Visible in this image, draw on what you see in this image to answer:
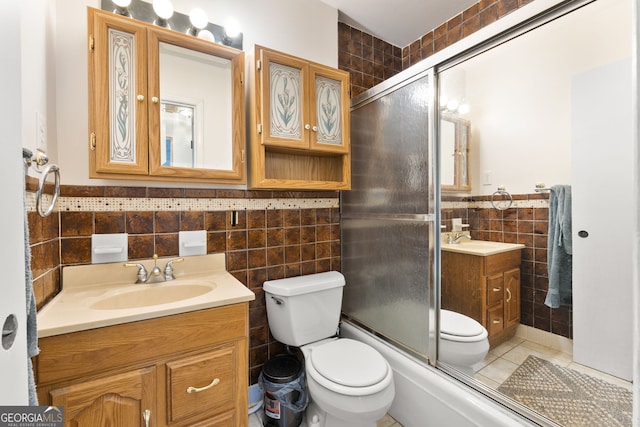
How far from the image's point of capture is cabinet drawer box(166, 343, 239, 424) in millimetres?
1000

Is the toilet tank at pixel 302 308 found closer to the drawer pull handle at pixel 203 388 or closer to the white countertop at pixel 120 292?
the white countertop at pixel 120 292

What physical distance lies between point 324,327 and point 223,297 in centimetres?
77

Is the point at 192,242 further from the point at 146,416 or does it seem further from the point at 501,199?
the point at 501,199

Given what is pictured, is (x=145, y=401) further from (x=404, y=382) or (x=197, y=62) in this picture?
(x=197, y=62)

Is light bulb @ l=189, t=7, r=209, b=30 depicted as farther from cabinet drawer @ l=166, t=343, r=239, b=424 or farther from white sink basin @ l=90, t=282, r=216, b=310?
cabinet drawer @ l=166, t=343, r=239, b=424

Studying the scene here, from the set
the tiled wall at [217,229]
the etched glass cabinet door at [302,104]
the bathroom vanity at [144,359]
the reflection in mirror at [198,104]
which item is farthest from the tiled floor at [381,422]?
the etched glass cabinet door at [302,104]

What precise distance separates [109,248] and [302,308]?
100cm

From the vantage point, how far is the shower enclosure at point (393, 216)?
1.44 meters

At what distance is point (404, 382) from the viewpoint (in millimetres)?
1511

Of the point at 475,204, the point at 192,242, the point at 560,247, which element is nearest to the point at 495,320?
the point at 560,247

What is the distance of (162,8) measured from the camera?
1.37 m

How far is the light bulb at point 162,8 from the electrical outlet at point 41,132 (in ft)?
2.41

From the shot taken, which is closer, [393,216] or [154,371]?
[154,371]

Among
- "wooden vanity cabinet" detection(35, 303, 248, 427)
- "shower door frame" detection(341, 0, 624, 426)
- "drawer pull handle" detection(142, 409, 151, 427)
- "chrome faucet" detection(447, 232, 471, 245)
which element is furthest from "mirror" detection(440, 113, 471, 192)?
"drawer pull handle" detection(142, 409, 151, 427)
